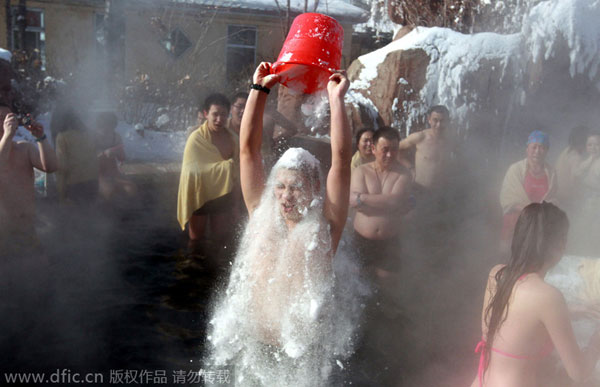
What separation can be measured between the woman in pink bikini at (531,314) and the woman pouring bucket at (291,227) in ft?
2.47

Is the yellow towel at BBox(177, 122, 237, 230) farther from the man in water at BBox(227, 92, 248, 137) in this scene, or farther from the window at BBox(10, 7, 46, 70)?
the window at BBox(10, 7, 46, 70)

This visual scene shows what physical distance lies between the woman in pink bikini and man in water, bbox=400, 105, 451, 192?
3.27 meters

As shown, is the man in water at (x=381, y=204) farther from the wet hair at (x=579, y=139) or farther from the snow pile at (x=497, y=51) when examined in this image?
the snow pile at (x=497, y=51)

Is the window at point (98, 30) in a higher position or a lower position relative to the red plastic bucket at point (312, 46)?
lower

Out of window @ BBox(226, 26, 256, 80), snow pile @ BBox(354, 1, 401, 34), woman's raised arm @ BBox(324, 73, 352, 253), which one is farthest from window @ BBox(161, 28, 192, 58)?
woman's raised arm @ BBox(324, 73, 352, 253)

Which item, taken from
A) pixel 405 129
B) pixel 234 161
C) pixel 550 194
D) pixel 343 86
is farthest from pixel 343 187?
pixel 405 129

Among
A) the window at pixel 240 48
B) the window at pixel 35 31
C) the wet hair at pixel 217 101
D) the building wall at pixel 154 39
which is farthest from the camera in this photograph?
the window at pixel 240 48

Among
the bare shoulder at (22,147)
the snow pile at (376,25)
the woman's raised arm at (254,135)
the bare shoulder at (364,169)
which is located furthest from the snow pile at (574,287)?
the snow pile at (376,25)

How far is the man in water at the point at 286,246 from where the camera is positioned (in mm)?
2377

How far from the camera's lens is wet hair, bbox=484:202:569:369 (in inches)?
82.5

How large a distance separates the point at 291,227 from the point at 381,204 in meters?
1.73

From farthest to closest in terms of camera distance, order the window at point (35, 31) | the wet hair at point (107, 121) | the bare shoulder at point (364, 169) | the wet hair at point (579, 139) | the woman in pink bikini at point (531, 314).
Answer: the window at point (35, 31) < the wet hair at point (107, 121) < the wet hair at point (579, 139) < the bare shoulder at point (364, 169) < the woman in pink bikini at point (531, 314)

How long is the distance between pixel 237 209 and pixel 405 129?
2677 millimetres

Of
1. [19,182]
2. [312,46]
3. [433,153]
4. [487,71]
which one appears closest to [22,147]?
[19,182]
